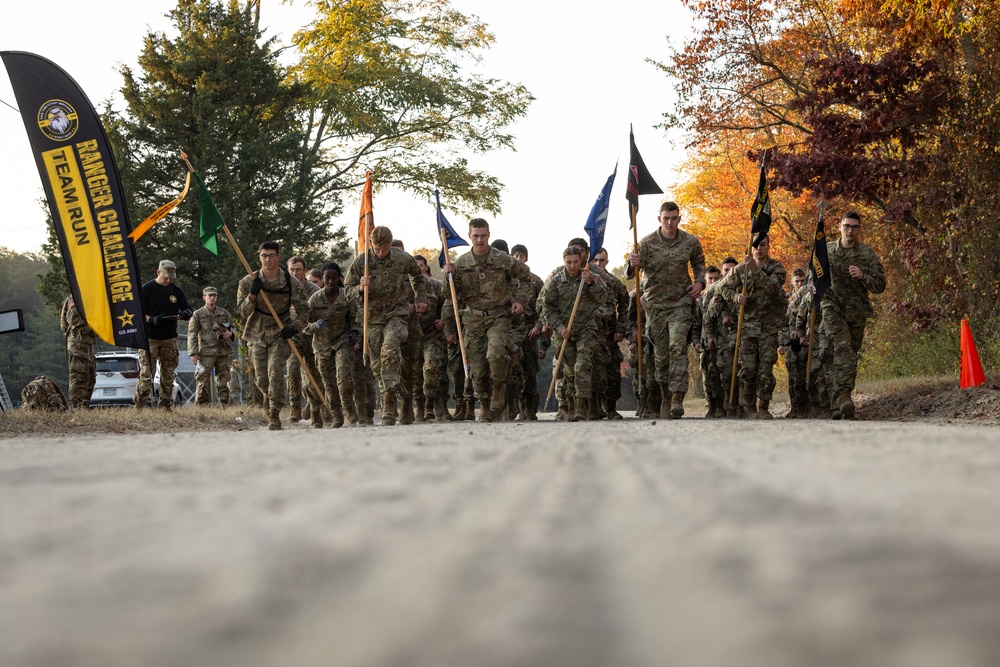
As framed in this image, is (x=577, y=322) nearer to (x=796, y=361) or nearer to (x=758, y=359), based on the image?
(x=758, y=359)

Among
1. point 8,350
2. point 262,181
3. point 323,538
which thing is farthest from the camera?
point 8,350

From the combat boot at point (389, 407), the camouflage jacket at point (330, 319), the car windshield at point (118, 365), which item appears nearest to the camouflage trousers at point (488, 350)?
the combat boot at point (389, 407)

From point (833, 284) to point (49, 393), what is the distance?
9.82 metres

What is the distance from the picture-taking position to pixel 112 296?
12641mm

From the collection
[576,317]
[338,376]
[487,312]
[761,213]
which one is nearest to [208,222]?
[338,376]

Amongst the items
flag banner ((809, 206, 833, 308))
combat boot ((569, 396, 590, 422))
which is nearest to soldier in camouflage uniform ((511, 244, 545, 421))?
combat boot ((569, 396, 590, 422))

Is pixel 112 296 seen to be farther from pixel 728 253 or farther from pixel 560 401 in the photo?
pixel 728 253

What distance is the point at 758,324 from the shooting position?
13.6 m

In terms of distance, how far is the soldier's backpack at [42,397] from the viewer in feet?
44.5

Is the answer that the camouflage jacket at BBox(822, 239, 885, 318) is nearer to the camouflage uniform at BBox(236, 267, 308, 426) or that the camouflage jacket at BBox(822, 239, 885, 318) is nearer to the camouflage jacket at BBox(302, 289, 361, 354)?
the camouflage jacket at BBox(302, 289, 361, 354)

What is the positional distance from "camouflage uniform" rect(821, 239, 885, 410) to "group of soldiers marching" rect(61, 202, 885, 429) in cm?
2

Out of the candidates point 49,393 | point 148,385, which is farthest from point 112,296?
point 148,385

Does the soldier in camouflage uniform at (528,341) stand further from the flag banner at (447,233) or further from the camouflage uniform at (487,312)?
the camouflage uniform at (487,312)

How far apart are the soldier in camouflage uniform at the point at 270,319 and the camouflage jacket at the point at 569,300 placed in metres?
2.93
